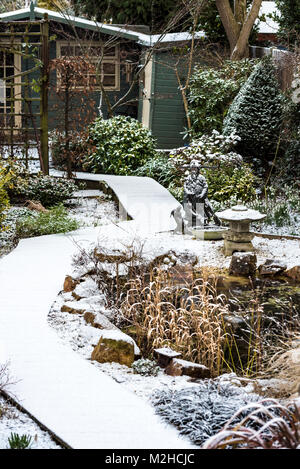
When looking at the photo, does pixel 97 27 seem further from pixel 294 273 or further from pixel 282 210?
pixel 294 273

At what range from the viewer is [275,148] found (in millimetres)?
12789

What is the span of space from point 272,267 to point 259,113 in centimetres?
580

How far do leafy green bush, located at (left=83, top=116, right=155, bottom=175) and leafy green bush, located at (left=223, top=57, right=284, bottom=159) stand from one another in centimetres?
194

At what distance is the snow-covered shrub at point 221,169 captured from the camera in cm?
1064

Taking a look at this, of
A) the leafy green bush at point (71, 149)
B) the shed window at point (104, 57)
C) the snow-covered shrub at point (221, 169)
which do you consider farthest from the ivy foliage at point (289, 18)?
the leafy green bush at point (71, 149)

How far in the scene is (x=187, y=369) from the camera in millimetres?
4547

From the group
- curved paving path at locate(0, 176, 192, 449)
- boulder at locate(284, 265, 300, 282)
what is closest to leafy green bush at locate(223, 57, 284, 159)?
boulder at locate(284, 265, 300, 282)

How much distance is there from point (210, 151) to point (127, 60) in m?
5.74

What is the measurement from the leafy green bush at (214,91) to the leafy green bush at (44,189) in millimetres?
5127

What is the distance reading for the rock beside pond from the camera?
186 inches

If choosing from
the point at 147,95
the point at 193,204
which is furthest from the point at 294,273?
the point at 147,95

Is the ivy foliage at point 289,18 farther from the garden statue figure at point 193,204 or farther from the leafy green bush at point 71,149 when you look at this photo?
the garden statue figure at point 193,204

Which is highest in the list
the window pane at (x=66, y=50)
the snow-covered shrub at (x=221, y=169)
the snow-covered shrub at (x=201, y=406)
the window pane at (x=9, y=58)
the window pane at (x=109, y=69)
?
the window pane at (x=66, y=50)
